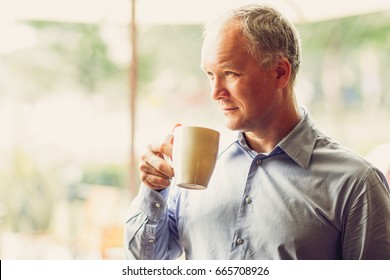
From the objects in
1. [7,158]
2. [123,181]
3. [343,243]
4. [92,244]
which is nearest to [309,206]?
[343,243]

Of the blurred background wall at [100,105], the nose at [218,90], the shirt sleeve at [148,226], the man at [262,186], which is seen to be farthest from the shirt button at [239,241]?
the blurred background wall at [100,105]

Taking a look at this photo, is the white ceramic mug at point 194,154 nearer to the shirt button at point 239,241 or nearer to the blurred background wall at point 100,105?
the shirt button at point 239,241

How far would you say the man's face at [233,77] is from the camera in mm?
828

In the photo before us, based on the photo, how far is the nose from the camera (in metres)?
0.82

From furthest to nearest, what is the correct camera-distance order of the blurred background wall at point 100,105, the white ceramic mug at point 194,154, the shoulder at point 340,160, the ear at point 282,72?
the blurred background wall at point 100,105 → the ear at point 282,72 → the shoulder at point 340,160 → the white ceramic mug at point 194,154

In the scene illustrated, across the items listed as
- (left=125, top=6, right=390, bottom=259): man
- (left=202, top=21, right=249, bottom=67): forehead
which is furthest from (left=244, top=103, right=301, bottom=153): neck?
(left=202, top=21, right=249, bottom=67): forehead

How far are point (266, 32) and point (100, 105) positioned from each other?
3.51 m

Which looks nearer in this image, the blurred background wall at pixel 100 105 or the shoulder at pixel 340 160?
the shoulder at pixel 340 160

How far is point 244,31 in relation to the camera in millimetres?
840

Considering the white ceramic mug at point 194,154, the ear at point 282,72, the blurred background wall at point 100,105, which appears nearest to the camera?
the white ceramic mug at point 194,154

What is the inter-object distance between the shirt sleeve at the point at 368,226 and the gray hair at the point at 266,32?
27 centimetres

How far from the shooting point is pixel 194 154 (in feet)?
2.27

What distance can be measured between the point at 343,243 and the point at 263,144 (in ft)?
0.72

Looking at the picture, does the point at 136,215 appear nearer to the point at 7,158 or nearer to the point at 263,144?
the point at 263,144
